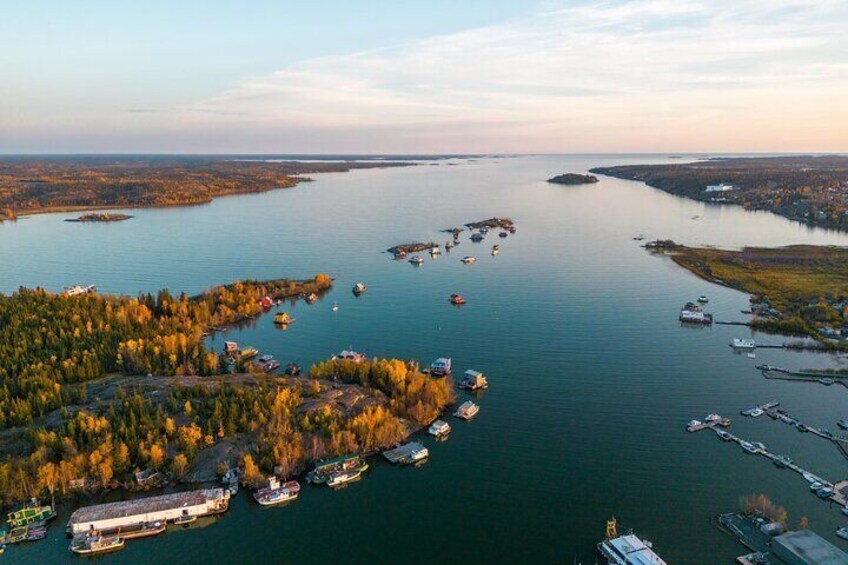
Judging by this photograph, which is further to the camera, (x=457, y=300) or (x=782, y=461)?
(x=457, y=300)

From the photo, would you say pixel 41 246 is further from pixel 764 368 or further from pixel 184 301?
pixel 764 368

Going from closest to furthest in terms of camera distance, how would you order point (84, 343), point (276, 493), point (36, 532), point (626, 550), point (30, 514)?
point (626, 550)
point (36, 532)
point (30, 514)
point (276, 493)
point (84, 343)

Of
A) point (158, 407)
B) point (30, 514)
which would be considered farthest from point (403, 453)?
point (30, 514)

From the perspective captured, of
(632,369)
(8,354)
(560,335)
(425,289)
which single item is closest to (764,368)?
(632,369)

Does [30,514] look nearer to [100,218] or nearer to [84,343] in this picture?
[84,343]

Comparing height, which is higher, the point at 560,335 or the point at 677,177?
the point at 677,177

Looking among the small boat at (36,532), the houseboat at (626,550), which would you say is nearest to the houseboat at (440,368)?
the houseboat at (626,550)

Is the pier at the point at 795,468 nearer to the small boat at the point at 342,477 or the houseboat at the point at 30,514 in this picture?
the small boat at the point at 342,477
